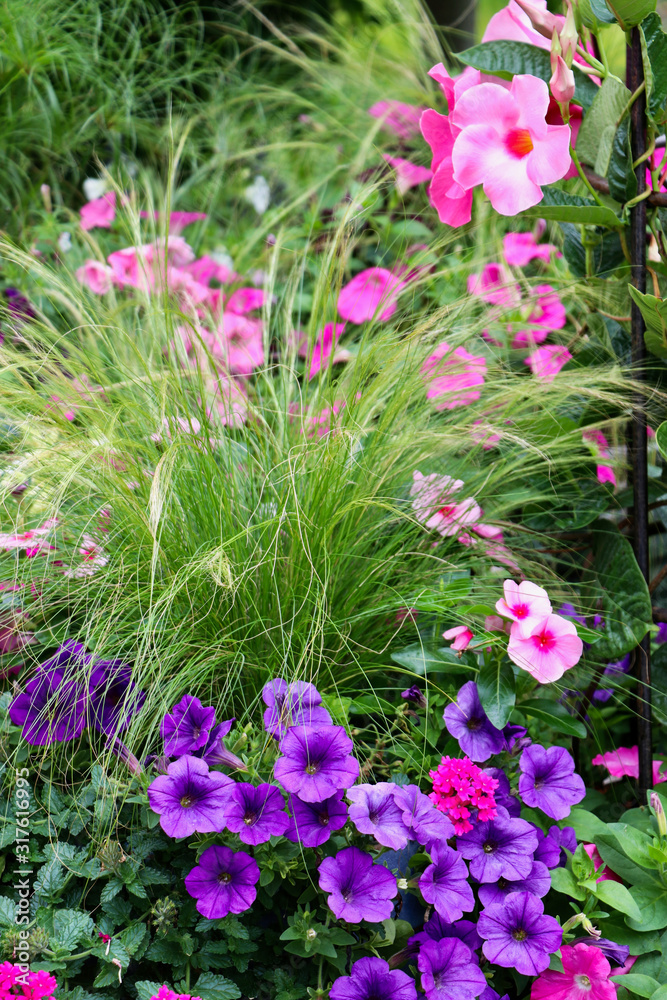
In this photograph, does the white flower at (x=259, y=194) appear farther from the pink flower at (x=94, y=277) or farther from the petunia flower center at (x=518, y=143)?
the petunia flower center at (x=518, y=143)

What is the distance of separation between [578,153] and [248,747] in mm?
1053

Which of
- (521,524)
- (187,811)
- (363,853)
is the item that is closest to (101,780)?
(187,811)

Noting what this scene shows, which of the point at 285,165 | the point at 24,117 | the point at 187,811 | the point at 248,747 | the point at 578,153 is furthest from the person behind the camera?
the point at 285,165

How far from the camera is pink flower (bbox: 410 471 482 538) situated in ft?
4.44

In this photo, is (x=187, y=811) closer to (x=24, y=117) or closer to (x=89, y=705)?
(x=89, y=705)

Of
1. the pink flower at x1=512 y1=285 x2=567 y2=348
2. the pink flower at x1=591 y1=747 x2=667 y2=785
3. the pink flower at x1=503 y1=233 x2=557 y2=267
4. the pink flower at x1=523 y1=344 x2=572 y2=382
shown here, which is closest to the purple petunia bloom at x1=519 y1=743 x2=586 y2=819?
the pink flower at x1=591 y1=747 x2=667 y2=785

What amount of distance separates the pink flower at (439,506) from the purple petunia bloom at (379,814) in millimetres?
470

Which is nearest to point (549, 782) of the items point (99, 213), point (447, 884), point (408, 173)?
point (447, 884)

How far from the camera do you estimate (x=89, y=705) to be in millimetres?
1200

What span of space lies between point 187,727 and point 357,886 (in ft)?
0.97

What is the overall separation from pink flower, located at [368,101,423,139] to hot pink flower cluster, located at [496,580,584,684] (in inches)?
75.4

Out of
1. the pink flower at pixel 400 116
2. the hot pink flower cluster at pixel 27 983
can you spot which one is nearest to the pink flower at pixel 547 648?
the hot pink flower cluster at pixel 27 983

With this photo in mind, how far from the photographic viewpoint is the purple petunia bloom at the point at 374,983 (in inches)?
36.9

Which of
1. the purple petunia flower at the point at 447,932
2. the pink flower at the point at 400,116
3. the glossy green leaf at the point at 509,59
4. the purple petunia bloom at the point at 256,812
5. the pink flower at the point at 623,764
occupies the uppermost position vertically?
the glossy green leaf at the point at 509,59
